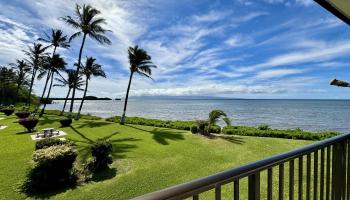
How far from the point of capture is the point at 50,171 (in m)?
6.97

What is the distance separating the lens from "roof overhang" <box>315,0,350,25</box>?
196 centimetres

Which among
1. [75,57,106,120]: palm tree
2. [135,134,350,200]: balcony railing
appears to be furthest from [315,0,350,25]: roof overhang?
[75,57,106,120]: palm tree

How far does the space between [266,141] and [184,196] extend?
1277cm

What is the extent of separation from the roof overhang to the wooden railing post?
1.20m

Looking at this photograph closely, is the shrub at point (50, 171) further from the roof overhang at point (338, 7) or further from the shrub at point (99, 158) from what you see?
the roof overhang at point (338, 7)

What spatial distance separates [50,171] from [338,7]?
25.0ft

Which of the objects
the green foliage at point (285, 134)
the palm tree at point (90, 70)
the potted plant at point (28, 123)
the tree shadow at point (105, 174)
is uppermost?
the palm tree at point (90, 70)

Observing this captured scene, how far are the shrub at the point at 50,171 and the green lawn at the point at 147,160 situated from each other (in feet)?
1.36

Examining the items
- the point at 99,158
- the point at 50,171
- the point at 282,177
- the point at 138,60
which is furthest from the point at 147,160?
the point at 138,60

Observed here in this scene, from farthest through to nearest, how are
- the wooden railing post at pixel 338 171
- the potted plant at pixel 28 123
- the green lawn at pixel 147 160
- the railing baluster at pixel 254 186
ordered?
the potted plant at pixel 28 123
the green lawn at pixel 147 160
the wooden railing post at pixel 338 171
the railing baluster at pixel 254 186

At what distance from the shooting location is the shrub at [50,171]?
6.79m

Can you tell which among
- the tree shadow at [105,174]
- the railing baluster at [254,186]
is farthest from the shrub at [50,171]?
the railing baluster at [254,186]

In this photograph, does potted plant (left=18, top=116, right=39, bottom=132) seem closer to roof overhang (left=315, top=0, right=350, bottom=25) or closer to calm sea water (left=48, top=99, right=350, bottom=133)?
roof overhang (left=315, top=0, right=350, bottom=25)

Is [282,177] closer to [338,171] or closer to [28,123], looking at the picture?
[338,171]
